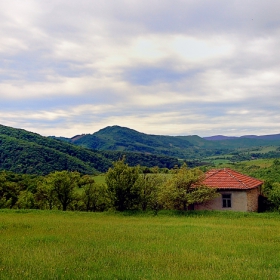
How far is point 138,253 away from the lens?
12789 millimetres

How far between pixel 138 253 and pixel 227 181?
84.7 ft

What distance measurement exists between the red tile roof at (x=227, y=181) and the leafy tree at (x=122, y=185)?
343 inches

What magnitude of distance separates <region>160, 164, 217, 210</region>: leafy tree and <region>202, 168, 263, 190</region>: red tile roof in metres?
2.40

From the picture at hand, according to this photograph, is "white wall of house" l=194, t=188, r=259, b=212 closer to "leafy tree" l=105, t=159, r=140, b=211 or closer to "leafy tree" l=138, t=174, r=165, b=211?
"leafy tree" l=138, t=174, r=165, b=211

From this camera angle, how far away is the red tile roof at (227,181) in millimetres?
35219

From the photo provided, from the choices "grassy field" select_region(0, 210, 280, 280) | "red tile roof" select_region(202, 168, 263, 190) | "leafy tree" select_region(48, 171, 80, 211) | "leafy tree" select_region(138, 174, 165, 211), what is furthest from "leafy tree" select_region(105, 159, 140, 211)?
"grassy field" select_region(0, 210, 280, 280)

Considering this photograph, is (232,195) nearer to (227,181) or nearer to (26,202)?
(227,181)

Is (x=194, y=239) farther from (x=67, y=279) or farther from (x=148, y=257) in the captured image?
(x=67, y=279)

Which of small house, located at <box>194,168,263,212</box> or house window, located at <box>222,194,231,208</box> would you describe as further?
house window, located at <box>222,194,231,208</box>

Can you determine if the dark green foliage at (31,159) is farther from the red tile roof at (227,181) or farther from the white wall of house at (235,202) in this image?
the white wall of house at (235,202)

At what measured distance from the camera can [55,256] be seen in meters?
11.9

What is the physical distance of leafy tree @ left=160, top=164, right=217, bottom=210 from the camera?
32250 millimetres

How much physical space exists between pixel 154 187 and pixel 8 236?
69.3ft

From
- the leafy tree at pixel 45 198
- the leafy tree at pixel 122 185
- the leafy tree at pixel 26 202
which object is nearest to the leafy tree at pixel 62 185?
the leafy tree at pixel 45 198
